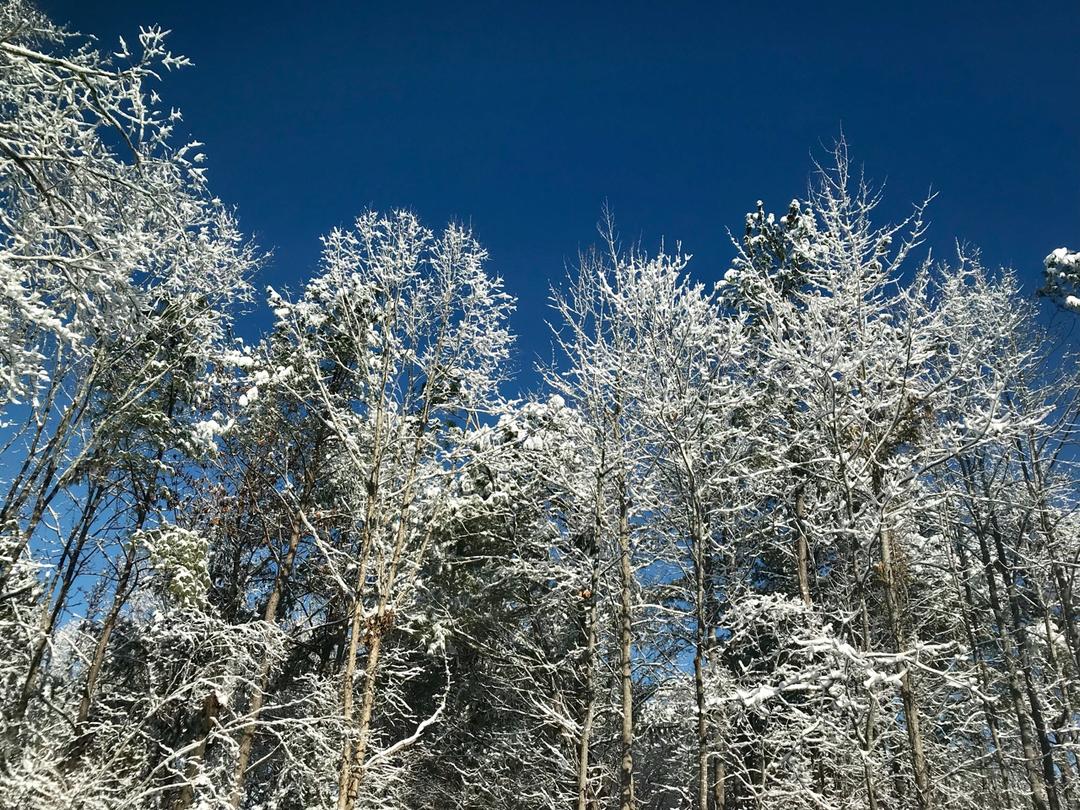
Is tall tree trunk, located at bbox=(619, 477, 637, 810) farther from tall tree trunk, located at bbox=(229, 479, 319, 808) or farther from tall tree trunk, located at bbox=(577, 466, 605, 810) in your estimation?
tall tree trunk, located at bbox=(229, 479, 319, 808)

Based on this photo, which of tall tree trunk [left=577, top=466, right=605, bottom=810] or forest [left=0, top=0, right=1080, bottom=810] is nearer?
forest [left=0, top=0, right=1080, bottom=810]

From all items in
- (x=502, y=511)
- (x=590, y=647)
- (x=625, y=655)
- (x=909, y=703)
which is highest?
(x=502, y=511)

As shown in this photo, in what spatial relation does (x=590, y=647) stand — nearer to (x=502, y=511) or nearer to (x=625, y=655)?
(x=625, y=655)

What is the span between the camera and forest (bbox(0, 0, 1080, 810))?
6.78 meters

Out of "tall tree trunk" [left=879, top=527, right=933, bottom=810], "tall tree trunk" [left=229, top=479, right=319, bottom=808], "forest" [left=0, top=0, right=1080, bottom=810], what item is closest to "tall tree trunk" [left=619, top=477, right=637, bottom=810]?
"forest" [left=0, top=0, right=1080, bottom=810]

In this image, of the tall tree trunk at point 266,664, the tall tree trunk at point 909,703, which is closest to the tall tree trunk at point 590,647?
the tall tree trunk at point 909,703

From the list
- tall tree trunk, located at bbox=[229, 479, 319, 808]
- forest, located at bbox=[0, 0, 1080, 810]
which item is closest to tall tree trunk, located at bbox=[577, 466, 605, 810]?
forest, located at bbox=[0, 0, 1080, 810]

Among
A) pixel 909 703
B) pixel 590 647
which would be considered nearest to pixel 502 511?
pixel 590 647

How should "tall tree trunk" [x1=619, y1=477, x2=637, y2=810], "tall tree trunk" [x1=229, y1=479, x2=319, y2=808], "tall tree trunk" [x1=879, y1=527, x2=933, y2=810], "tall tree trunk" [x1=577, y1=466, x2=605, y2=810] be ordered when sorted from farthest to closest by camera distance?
1. "tall tree trunk" [x1=229, y1=479, x2=319, y2=808]
2. "tall tree trunk" [x1=577, y1=466, x2=605, y2=810]
3. "tall tree trunk" [x1=619, y1=477, x2=637, y2=810]
4. "tall tree trunk" [x1=879, y1=527, x2=933, y2=810]

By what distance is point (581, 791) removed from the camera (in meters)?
9.70

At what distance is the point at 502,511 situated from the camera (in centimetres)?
1272

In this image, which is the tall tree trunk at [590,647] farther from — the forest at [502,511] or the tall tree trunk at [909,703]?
the tall tree trunk at [909,703]

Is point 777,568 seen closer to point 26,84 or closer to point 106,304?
point 106,304

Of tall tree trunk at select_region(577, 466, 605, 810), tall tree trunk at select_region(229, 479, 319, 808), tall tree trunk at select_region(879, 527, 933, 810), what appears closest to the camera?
tall tree trunk at select_region(879, 527, 933, 810)
